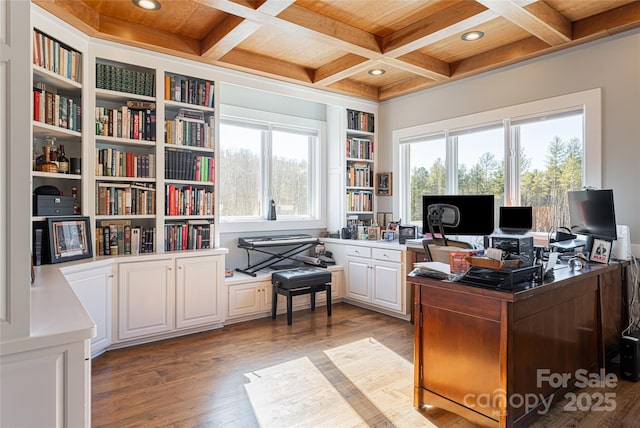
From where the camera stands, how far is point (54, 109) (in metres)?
3.04

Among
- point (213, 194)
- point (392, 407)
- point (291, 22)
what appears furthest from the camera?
point (213, 194)

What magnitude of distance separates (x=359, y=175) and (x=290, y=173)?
961mm

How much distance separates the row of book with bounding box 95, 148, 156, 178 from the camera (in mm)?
3420

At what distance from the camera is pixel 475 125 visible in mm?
4254

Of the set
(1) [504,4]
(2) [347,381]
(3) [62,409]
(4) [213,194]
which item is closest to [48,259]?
(4) [213,194]

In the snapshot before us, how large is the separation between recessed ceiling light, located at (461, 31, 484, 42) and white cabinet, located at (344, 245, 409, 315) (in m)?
2.22

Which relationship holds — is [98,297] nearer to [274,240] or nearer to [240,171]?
[274,240]

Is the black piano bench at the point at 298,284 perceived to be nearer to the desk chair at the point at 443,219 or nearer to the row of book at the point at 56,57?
the desk chair at the point at 443,219

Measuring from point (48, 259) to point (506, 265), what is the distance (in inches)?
124

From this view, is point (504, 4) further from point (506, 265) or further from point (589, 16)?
point (506, 265)

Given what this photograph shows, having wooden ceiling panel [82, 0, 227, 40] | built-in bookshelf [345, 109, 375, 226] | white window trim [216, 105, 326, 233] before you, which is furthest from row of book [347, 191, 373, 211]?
wooden ceiling panel [82, 0, 227, 40]

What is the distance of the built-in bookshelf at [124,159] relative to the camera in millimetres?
3412

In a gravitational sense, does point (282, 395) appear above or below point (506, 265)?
below

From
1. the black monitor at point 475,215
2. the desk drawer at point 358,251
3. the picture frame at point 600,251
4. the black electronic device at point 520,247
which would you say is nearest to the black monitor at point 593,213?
the picture frame at point 600,251
